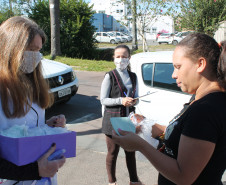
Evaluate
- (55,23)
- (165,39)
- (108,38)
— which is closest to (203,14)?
(55,23)

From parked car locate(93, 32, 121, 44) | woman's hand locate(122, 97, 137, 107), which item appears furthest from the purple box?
parked car locate(93, 32, 121, 44)

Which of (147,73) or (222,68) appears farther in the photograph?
(147,73)

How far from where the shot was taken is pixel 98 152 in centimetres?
399

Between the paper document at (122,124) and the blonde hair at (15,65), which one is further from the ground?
the blonde hair at (15,65)

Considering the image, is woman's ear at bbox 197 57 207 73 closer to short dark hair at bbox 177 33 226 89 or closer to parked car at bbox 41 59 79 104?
short dark hair at bbox 177 33 226 89

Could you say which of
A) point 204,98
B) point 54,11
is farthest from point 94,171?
point 54,11

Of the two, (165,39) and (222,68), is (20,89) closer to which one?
(222,68)

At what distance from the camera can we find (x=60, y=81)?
18.5 feet

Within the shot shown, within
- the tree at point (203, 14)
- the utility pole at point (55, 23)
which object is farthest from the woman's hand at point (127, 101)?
the utility pole at point (55, 23)

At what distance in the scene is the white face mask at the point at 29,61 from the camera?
1600 millimetres

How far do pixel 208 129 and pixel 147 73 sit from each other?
2881mm

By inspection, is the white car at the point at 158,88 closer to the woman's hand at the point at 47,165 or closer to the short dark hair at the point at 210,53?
the short dark hair at the point at 210,53

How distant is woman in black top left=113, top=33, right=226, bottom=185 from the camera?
3.82ft

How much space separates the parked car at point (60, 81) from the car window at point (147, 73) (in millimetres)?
2257
